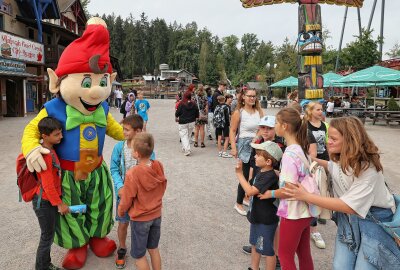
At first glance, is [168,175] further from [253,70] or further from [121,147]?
[253,70]

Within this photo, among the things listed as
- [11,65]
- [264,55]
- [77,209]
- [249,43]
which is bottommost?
[77,209]

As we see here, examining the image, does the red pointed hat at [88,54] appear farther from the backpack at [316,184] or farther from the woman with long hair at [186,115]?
the woman with long hair at [186,115]

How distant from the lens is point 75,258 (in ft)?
10.4

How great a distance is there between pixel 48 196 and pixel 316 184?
212 cm

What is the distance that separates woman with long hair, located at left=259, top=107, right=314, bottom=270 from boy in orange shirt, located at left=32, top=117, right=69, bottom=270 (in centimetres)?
172

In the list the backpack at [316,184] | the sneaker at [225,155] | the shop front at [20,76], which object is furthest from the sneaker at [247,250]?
the shop front at [20,76]

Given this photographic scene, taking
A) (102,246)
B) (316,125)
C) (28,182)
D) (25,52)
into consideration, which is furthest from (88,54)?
(25,52)

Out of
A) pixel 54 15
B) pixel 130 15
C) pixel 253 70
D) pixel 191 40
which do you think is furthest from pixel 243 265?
pixel 130 15

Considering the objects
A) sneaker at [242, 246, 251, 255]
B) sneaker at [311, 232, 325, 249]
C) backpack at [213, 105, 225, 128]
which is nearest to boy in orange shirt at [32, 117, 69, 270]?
sneaker at [242, 246, 251, 255]

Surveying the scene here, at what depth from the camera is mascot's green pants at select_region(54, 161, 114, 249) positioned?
3.19m

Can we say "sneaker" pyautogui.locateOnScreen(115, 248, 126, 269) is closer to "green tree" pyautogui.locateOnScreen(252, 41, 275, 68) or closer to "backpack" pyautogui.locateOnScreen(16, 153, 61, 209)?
"backpack" pyautogui.locateOnScreen(16, 153, 61, 209)

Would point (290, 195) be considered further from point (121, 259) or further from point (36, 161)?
point (36, 161)

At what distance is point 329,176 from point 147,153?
1289 mm

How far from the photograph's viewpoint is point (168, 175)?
253 inches
